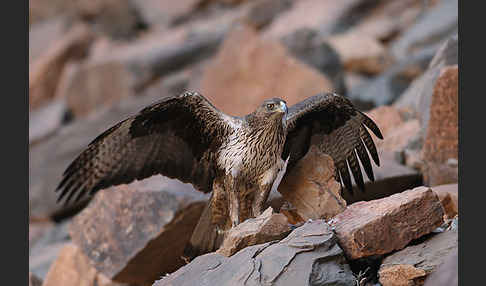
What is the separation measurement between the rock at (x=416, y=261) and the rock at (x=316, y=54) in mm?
6882

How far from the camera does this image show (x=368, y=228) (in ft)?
12.0

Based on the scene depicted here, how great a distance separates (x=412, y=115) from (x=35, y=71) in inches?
363

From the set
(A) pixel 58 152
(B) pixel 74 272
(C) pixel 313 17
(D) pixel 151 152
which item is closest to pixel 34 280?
(B) pixel 74 272

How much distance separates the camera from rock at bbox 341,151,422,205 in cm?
568

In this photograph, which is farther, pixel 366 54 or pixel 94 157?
pixel 366 54

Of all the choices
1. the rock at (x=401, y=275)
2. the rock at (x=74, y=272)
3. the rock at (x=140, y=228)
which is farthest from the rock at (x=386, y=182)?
the rock at (x=74, y=272)

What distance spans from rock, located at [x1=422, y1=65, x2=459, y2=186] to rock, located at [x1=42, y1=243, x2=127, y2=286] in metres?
2.98

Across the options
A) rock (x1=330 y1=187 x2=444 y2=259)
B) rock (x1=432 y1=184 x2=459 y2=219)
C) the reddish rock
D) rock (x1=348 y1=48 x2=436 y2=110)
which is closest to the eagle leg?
rock (x1=330 y1=187 x2=444 y2=259)

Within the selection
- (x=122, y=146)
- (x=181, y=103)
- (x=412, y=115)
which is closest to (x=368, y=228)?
(x=181, y=103)

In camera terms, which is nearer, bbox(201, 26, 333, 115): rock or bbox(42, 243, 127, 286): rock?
bbox(42, 243, 127, 286): rock

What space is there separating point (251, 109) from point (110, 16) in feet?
27.0

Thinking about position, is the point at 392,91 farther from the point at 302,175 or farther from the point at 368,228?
the point at 368,228

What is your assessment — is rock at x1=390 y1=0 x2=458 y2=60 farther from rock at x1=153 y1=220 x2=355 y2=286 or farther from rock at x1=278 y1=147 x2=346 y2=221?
rock at x1=153 y1=220 x2=355 y2=286

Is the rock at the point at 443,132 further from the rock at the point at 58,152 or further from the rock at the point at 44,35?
the rock at the point at 44,35
